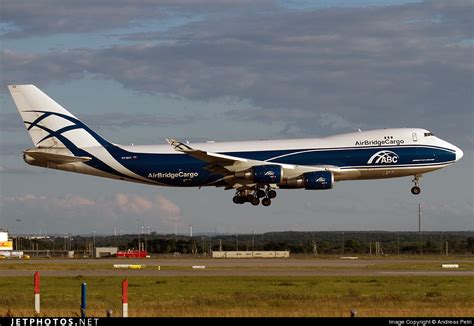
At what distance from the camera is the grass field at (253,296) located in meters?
33.0

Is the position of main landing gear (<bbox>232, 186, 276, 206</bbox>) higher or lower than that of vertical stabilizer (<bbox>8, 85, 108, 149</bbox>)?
lower

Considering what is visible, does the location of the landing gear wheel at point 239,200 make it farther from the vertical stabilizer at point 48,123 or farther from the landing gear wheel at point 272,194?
the vertical stabilizer at point 48,123

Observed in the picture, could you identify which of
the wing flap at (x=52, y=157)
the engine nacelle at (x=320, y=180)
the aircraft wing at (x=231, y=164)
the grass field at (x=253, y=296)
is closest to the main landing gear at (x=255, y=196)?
the aircraft wing at (x=231, y=164)

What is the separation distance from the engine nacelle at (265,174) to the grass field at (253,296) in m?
18.0

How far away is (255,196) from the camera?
74375 millimetres

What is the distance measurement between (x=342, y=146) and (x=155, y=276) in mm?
21854

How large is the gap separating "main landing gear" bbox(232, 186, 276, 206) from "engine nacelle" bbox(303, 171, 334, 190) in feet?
13.8

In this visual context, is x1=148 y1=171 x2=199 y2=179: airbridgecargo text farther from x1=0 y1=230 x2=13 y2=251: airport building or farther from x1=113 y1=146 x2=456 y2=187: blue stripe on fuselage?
x1=0 y1=230 x2=13 y2=251: airport building

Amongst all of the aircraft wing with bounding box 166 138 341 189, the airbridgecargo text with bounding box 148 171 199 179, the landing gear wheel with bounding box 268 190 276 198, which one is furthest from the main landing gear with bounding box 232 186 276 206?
the airbridgecargo text with bounding box 148 171 199 179

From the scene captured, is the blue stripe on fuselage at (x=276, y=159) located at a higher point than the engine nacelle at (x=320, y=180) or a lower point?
higher

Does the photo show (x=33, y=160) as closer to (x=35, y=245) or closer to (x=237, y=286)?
(x=237, y=286)

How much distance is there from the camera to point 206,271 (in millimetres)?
59000

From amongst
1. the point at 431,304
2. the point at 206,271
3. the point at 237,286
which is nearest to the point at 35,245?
the point at 206,271

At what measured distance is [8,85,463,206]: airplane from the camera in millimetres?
70000
